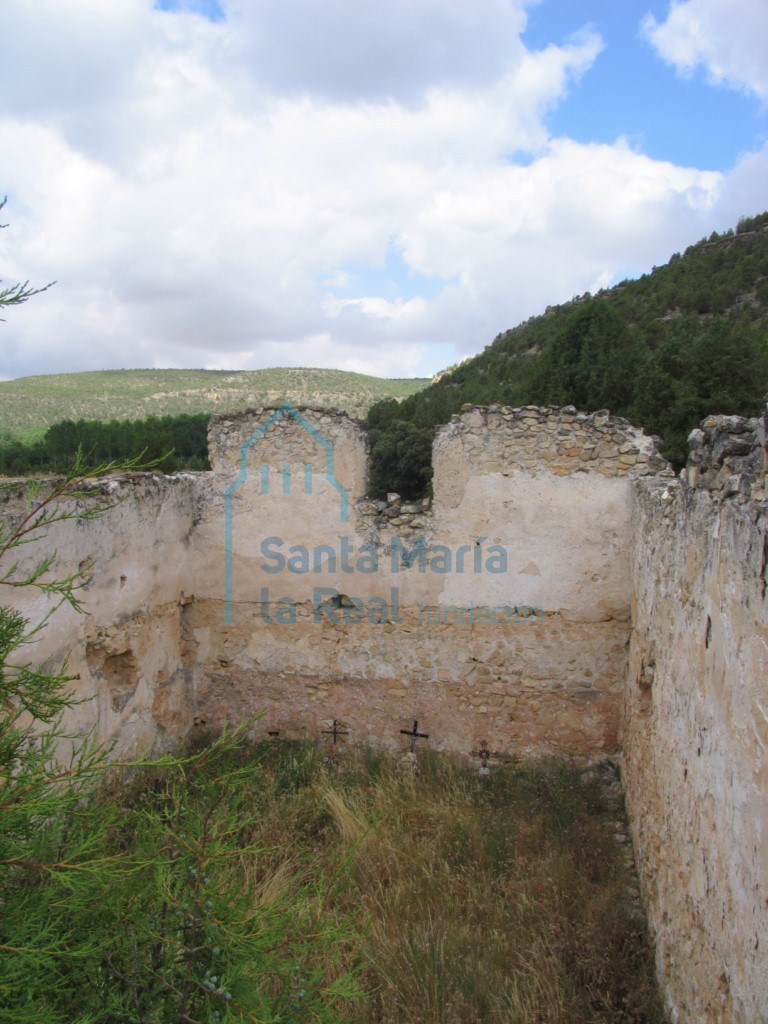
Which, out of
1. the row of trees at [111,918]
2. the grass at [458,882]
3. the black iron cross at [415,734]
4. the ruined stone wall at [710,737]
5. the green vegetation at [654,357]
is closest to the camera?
the row of trees at [111,918]

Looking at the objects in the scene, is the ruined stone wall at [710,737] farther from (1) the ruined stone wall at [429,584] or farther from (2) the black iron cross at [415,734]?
(2) the black iron cross at [415,734]

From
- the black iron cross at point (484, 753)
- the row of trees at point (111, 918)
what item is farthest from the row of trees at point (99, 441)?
the row of trees at point (111, 918)

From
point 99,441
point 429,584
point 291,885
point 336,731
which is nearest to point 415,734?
point 336,731

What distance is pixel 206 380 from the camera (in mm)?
63625

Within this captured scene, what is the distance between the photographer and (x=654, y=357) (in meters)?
16.9

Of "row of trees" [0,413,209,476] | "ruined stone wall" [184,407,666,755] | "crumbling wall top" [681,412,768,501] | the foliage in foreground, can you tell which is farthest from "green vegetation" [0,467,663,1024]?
"row of trees" [0,413,209,476]

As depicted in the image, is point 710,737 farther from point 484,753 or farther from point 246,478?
point 246,478

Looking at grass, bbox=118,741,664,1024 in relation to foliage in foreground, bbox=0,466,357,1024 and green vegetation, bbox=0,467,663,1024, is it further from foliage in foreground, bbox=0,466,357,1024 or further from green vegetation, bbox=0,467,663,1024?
foliage in foreground, bbox=0,466,357,1024

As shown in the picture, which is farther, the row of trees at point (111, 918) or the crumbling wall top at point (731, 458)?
the crumbling wall top at point (731, 458)

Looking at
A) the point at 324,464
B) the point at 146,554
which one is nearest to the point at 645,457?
the point at 324,464

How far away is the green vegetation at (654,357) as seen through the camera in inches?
Result: 610

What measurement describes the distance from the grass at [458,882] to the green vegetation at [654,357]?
34.4 feet

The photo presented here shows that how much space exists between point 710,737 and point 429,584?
358cm

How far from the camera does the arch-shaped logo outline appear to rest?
6.51 meters
